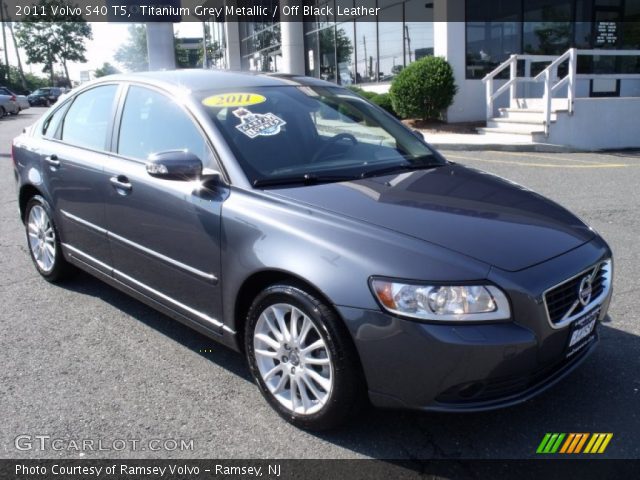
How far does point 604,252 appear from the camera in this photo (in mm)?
3029

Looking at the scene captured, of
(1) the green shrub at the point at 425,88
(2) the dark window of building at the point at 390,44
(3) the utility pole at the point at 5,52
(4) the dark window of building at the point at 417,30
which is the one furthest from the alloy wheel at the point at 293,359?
(3) the utility pole at the point at 5,52

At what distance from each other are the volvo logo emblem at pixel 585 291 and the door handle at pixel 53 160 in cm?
361

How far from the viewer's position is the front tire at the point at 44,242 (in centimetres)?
474

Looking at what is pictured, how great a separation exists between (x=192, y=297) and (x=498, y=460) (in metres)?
1.75

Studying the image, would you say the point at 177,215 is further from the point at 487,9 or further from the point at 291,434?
the point at 487,9

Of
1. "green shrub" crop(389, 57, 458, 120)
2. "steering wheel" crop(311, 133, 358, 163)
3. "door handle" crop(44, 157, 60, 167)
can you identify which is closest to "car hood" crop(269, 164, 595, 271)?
"steering wheel" crop(311, 133, 358, 163)

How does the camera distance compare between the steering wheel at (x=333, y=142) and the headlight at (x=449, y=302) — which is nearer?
the headlight at (x=449, y=302)

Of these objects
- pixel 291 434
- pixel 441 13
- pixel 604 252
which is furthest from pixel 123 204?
pixel 441 13

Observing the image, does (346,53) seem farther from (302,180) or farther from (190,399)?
(190,399)

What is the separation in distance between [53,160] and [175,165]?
6.18ft

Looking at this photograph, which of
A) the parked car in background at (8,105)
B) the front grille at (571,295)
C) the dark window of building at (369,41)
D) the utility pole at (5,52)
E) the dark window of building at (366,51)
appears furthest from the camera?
the utility pole at (5,52)

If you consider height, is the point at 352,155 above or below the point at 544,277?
above

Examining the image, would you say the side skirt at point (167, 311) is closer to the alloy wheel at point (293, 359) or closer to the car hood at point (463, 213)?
the alloy wheel at point (293, 359)

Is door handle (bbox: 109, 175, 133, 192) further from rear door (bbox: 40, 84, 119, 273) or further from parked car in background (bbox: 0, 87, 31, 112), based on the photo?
parked car in background (bbox: 0, 87, 31, 112)
